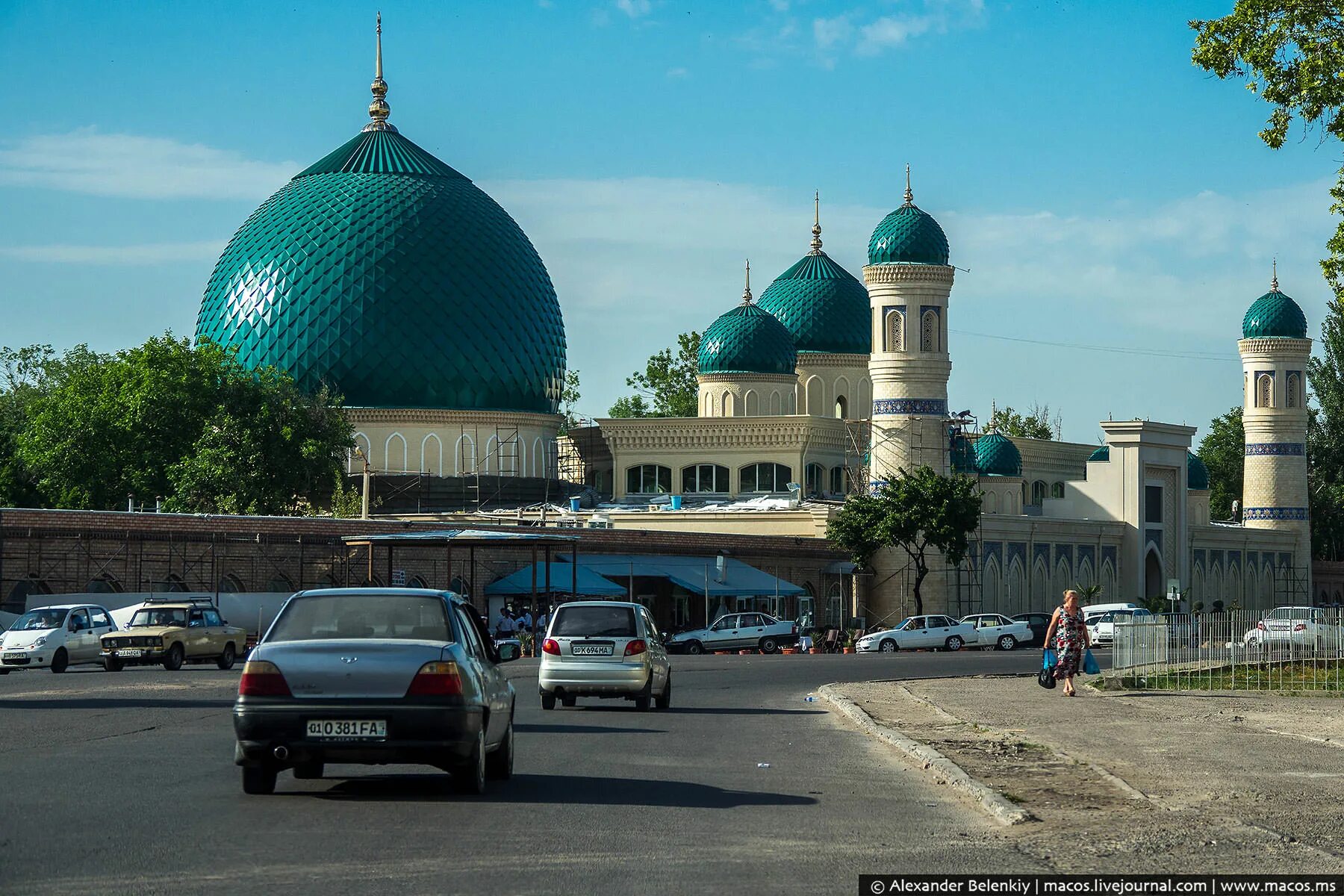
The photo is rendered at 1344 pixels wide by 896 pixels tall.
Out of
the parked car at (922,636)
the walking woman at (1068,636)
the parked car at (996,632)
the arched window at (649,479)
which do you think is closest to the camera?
the walking woman at (1068,636)

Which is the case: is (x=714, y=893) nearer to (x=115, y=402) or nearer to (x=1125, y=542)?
(x=115, y=402)

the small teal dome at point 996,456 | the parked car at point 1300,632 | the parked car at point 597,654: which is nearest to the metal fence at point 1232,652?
the parked car at point 1300,632

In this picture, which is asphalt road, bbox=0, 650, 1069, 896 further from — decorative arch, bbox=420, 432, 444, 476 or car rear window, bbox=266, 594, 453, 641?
A: decorative arch, bbox=420, 432, 444, 476

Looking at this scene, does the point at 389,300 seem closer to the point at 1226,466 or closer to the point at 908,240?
the point at 908,240

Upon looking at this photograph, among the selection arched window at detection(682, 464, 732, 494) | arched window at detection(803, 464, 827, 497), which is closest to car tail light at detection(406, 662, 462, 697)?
arched window at detection(803, 464, 827, 497)

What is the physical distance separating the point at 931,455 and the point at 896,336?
3.98 m

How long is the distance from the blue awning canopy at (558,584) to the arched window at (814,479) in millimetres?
17213

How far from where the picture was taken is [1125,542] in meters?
69.3

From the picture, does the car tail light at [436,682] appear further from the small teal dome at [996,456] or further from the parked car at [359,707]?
the small teal dome at [996,456]

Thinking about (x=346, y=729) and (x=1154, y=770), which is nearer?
(x=346, y=729)

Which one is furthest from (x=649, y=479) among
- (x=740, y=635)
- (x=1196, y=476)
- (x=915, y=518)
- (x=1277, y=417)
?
(x=1277, y=417)

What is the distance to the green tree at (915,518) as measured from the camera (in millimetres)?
55500

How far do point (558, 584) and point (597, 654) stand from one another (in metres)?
25.3

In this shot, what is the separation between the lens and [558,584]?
4622cm
